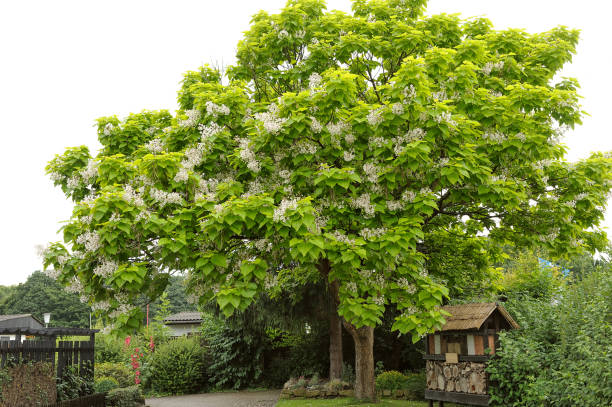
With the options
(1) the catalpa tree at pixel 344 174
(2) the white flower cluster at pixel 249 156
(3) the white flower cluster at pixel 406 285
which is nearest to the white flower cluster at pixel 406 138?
(1) the catalpa tree at pixel 344 174

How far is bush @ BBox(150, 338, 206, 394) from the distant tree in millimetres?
46651

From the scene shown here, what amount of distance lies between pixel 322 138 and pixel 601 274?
6.33 meters

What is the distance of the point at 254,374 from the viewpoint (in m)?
22.8

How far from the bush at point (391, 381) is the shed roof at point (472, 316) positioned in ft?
17.6

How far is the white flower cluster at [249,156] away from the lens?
30.7 ft

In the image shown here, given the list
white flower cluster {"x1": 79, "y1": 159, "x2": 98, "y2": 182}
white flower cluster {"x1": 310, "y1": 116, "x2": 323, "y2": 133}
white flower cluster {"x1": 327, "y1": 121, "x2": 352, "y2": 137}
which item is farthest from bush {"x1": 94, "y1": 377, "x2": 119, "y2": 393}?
white flower cluster {"x1": 327, "y1": 121, "x2": 352, "y2": 137}

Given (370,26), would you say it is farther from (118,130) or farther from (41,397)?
(41,397)

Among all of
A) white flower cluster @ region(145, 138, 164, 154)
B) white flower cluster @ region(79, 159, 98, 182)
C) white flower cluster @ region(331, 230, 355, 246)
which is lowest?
white flower cluster @ region(331, 230, 355, 246)

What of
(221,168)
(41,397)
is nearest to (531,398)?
(221,168)

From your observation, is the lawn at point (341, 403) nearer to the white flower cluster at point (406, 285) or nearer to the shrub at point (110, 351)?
the white flower cluster at point (406, 285)

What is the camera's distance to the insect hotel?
10.4m

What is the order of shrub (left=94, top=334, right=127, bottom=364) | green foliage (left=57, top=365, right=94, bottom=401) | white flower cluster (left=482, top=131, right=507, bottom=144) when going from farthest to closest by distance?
shrub (left=94, top=334, right=127, bottom=364)
green foliage (left=57, top=365, right=94, bottom=401)
white flower cluster (left=482, top=131, right=507, bottom=144)

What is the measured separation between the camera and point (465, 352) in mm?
10820

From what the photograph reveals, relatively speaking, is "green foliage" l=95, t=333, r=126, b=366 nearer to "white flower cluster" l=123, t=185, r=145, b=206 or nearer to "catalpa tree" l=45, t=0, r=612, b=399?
"catalpa tree" l=45, t=0, r=612, b=399
